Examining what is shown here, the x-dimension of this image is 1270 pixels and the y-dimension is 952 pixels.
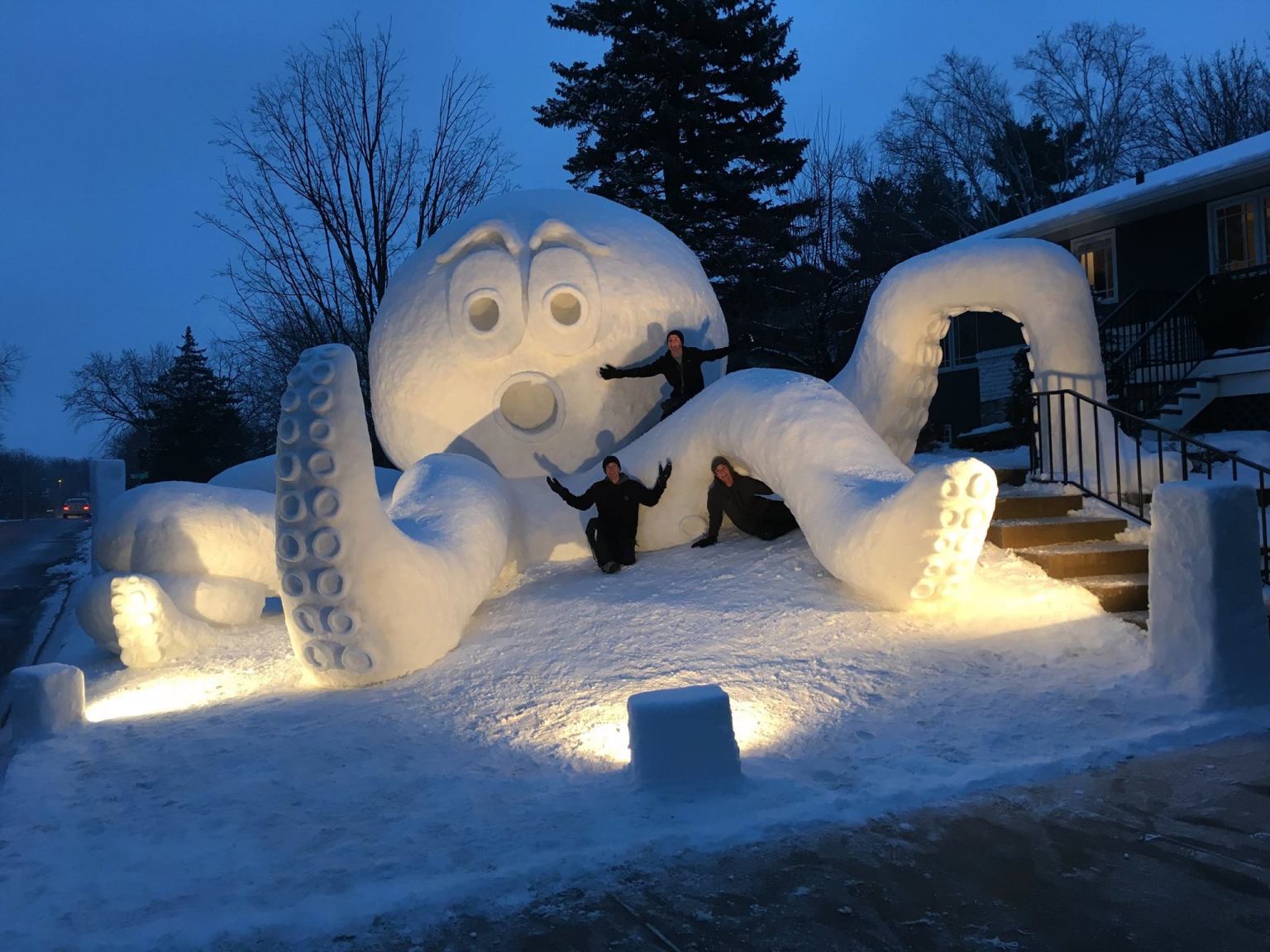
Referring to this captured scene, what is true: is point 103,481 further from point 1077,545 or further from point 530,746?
point 1077,545

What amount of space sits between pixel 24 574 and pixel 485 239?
985 cm

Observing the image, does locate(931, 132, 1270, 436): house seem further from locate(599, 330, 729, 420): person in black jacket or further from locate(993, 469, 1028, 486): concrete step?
locate(599, 330, 729, 420): person in black jacket

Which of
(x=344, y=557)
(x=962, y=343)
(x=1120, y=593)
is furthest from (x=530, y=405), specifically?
(x=962, y=343)

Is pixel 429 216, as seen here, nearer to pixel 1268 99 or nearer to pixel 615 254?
pixel 615 254

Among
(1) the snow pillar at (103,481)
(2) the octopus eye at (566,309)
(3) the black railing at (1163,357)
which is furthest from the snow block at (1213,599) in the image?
(1) the snow pillar at (103,481)

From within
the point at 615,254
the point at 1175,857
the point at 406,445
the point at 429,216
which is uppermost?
the point at 429,216

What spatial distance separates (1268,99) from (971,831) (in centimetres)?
2765

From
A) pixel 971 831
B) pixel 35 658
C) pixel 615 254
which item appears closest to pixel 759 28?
pixel 615 254

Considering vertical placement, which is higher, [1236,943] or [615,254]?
[615,254]

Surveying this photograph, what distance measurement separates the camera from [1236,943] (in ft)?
8.86

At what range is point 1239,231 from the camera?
14.5 m

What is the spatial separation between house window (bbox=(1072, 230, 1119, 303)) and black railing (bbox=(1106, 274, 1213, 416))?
8.89 feet

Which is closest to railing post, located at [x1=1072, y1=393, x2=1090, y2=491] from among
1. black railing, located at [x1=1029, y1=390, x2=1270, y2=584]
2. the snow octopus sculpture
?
black railing, located at [x1=1029, y1=390, x2=1270, y2=584]

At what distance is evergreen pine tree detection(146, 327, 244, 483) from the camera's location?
73.5ft
